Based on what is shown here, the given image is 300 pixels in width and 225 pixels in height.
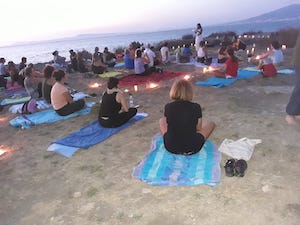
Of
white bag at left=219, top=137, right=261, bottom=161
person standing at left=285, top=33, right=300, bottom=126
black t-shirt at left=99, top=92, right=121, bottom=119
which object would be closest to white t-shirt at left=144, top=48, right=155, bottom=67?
black t-shirt at left=99, top=92, right=121, bottom=119

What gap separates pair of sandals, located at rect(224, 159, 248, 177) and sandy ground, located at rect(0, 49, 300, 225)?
11cm

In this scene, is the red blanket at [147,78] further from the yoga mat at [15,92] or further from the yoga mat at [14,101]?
the yoga mat at [15,92]

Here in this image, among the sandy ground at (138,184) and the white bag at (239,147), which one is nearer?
the sandy ground at (138,184)

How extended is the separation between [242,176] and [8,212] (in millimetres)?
3427

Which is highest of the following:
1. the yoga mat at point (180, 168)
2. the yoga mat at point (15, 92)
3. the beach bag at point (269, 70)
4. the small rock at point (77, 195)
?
the beach bag at point (269, 70)

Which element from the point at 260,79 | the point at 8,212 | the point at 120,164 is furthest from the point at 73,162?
the point at 260,79

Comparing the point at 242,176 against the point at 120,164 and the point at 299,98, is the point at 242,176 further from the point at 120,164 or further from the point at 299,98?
the point at 120,164

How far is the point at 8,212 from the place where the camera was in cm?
423

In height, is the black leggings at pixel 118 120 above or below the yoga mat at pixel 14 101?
above

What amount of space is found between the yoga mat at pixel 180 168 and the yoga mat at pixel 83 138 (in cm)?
Result: 150

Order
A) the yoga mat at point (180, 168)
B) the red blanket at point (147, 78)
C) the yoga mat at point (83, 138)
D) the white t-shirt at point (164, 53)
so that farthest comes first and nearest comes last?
the white t-shirt at point (164, 53) → the red blanket at point (147, 78) → the yoga mat at point (83, 138) → the yoga mat at point (180, 168)

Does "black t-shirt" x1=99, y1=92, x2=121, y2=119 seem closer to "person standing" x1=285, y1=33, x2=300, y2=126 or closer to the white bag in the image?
the white bag

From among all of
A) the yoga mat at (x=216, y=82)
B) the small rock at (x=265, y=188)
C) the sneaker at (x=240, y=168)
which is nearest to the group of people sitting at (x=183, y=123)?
the sneaker at (x=240, y=168)

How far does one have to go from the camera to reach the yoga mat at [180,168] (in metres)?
4.41
